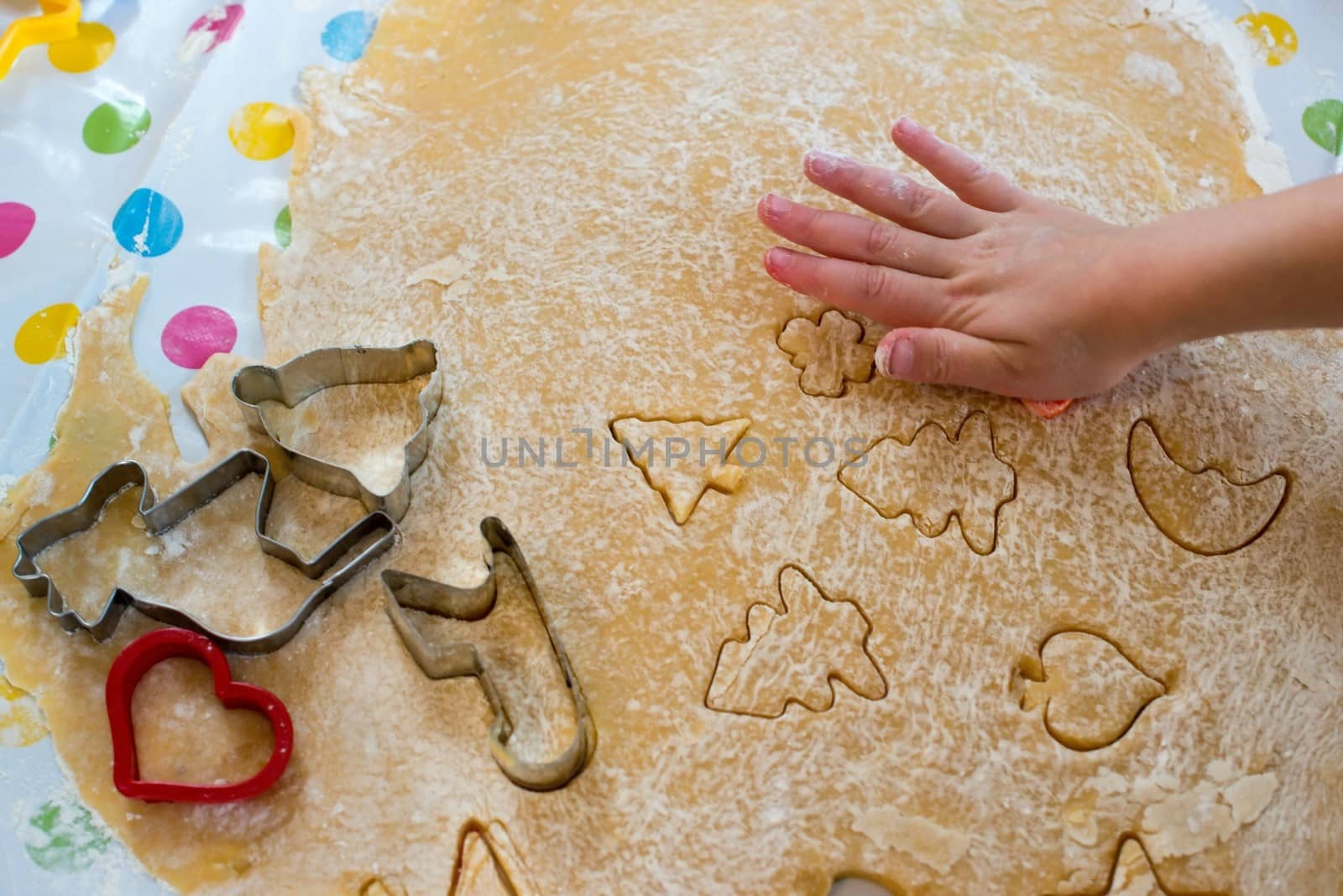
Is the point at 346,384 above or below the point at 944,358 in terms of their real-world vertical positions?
below

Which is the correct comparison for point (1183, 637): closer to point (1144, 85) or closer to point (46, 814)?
point (1144, 85)

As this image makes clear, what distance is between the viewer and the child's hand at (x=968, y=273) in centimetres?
100

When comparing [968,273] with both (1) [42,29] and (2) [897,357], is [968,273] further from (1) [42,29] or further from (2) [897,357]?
(1) [42,29]

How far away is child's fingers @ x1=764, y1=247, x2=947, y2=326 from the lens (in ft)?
3.52

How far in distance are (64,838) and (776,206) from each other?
936 mm

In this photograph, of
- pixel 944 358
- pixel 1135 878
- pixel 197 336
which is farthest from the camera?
pixel 197 336

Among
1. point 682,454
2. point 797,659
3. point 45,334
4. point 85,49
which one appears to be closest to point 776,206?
point 682,454

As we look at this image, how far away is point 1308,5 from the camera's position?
1.44 metres

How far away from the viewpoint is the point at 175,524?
1.06m

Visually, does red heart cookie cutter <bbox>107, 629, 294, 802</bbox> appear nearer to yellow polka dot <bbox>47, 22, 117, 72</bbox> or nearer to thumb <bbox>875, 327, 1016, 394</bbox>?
thumb <bbox>875, 327, 1016, 394</bbox>

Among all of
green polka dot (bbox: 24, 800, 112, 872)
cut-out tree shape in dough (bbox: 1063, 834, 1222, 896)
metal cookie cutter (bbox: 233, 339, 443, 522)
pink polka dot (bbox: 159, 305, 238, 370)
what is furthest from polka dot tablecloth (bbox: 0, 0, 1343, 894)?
cut-out tree shape in dough (bbox: 1063, 834, 1222, 896)

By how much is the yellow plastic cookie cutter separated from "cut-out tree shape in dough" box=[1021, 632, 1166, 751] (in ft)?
4.90

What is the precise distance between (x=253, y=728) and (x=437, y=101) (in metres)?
0.79

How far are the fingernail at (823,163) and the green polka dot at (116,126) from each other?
2.91ft
